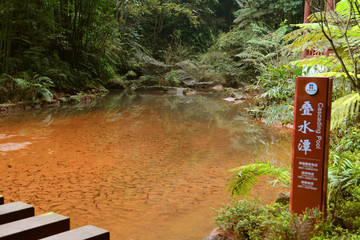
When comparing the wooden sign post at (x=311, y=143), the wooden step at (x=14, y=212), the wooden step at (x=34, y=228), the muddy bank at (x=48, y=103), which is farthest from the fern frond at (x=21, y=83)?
the wooden sign post at (x=311, y=143)

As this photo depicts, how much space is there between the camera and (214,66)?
20.0 m

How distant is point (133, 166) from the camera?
4559 mm

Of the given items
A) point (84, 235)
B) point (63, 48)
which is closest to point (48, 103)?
point (63, 48)

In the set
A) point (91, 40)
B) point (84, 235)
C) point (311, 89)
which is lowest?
point (84, 235)

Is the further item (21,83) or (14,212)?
(21,83)

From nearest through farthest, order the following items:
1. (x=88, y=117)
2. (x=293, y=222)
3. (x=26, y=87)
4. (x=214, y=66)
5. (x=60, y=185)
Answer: (x=293, y=222) < (x=60, y=185) < (x=88, y=117) < (x=26, y=87) < (x=214, y=66)

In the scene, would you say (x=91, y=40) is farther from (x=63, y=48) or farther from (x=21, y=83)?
(x=21, y=83)

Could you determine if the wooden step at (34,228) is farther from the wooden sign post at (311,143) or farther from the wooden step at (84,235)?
the wooden sign post at (311,143)

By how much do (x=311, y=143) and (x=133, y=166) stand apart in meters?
2.78

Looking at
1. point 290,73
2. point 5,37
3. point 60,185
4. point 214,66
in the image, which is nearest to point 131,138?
point 60,185

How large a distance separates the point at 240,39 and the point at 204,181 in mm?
17423

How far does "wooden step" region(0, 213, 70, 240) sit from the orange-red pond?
780mm

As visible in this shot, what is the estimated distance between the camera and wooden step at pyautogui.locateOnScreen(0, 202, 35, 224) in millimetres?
2012

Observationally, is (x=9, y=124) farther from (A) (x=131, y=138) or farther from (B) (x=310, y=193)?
(B) (x=310, y=193)
